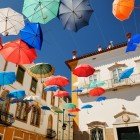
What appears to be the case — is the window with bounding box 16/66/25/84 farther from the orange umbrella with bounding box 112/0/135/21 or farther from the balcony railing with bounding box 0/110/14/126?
the orange umbrella with bounding box 112/0/135/21

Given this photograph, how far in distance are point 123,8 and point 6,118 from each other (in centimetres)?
1476

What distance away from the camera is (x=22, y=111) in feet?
72.2

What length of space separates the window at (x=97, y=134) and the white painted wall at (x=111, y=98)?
0.73 meters

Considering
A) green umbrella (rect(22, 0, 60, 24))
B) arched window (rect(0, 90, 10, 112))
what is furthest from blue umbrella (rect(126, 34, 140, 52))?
arched window (rect(0, 90, 10, 112))

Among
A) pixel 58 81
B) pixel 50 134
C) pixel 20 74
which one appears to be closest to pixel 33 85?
pixel 20 74

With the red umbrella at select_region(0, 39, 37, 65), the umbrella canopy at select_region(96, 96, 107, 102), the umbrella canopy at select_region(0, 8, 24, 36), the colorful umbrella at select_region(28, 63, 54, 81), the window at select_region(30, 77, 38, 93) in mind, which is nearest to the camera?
the umbrella canopy at select_region(0, 8, 24, 36)

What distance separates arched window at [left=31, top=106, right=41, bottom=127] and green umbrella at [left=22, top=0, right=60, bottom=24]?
56.7 feet

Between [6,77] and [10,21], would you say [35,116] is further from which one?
[10,21]

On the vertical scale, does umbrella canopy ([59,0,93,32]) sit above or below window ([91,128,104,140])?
above

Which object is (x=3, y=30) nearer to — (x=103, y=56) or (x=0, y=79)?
(x=0, y=79)

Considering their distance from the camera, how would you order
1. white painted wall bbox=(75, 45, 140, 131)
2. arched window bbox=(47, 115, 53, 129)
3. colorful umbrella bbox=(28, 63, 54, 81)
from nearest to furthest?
1. colorful umbrella bbox=(28, 63, 54, 81)
2. white painted wall bbox=(75, 45, 140, 131)
3. arched window bbox=(47, 115, 53, 129)

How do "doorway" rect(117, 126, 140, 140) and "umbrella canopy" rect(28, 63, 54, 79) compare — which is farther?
"doorway" rect(117, 126, 140, 140)

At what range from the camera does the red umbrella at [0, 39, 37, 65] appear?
973 centimetres

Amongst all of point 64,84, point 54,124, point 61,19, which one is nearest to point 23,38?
point 61,19
